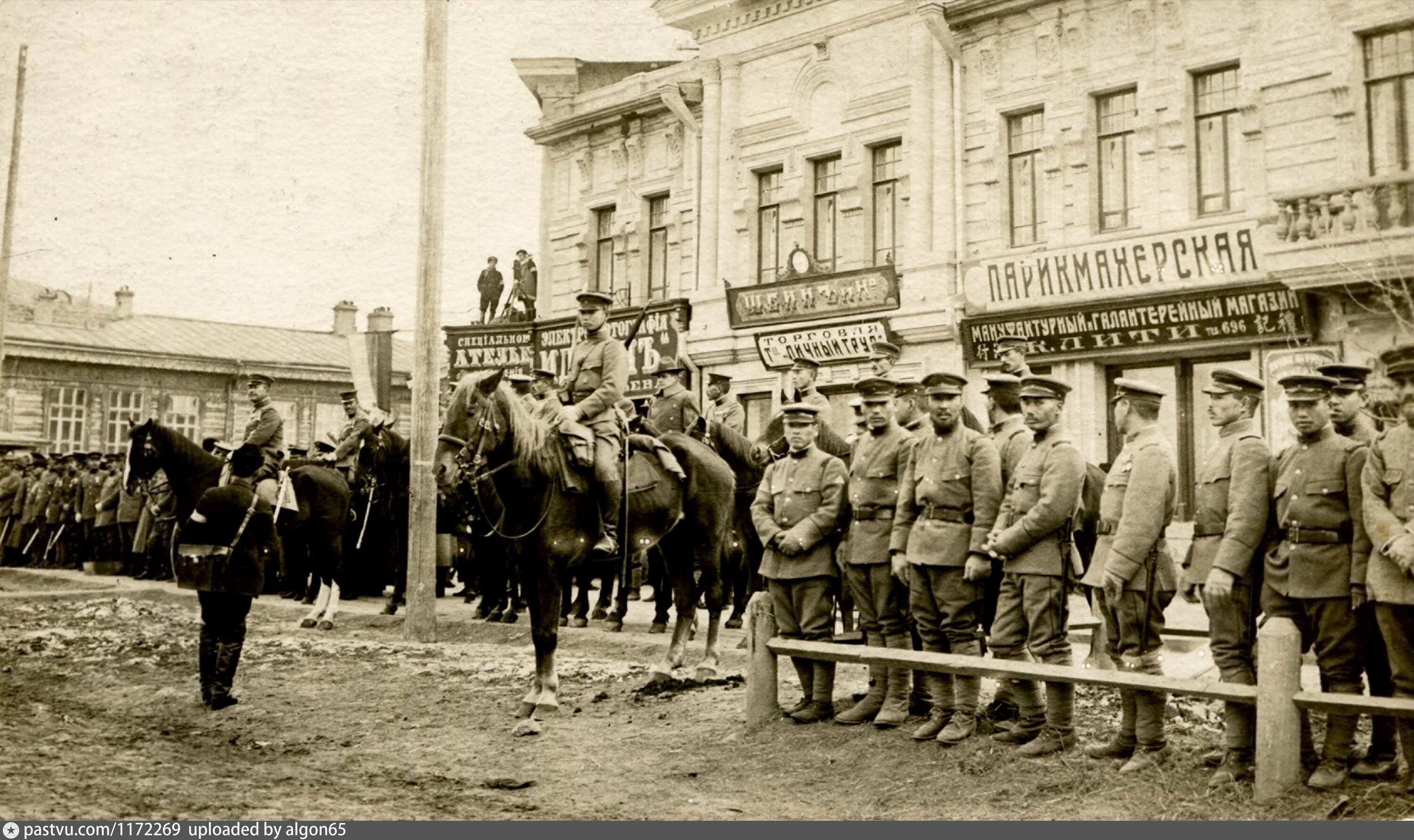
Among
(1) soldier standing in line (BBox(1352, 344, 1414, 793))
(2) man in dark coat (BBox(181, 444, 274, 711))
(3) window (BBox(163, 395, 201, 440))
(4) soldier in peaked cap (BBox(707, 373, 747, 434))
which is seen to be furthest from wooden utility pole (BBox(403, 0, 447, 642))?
(3) window (BBox(163, 395, 201, 440))

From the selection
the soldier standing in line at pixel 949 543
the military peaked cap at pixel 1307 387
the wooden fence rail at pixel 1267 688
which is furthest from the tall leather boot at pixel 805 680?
the military peaked cap at pixel 1307 387

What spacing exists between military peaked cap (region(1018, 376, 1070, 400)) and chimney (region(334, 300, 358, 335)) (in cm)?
3350

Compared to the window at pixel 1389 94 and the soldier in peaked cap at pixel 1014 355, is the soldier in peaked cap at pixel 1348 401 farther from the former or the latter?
the window at pixel 1389 94

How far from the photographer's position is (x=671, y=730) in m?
7.19

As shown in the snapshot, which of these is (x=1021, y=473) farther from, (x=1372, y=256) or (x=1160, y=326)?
(x=1160, y=326)

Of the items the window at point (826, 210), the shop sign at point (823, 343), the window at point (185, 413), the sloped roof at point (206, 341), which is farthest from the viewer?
the window at point (185, 413)

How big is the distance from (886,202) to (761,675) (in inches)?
513

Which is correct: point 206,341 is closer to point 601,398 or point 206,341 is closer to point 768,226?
point 768,226

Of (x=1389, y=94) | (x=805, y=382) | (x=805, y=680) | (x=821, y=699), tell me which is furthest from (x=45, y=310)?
(x=1389, y=94)

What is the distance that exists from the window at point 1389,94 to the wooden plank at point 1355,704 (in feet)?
33.4

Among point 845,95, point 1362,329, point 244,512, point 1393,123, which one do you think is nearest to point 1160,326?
point 1362,329

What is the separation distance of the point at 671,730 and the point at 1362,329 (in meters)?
10.2

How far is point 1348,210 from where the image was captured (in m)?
12.8

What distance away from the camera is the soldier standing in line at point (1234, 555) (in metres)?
5.41
